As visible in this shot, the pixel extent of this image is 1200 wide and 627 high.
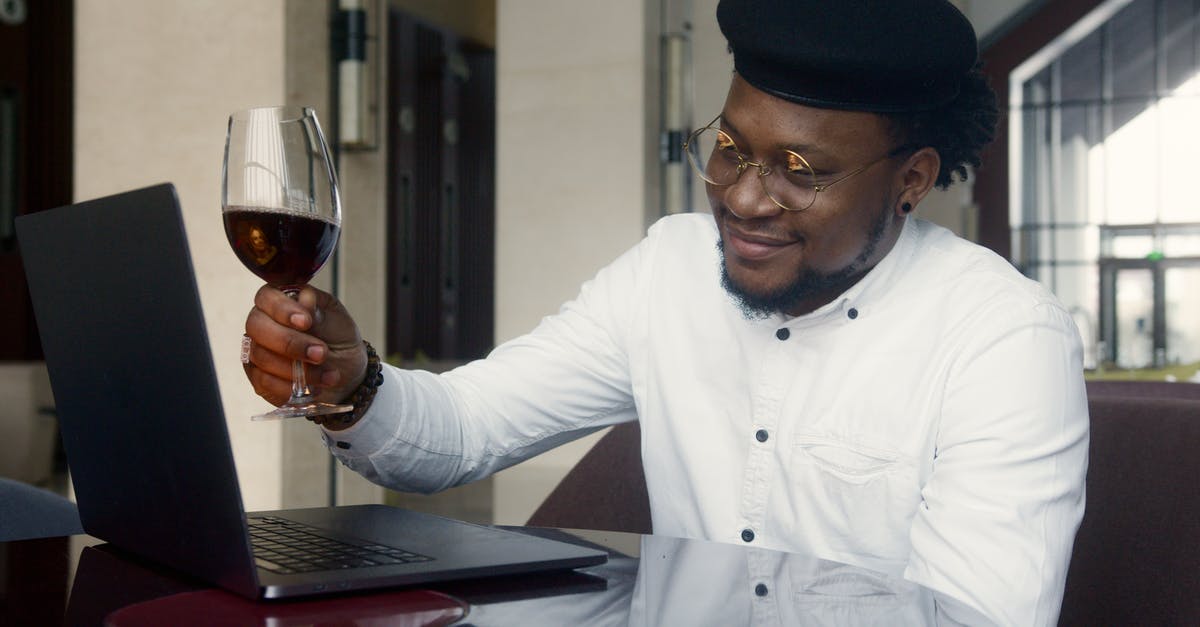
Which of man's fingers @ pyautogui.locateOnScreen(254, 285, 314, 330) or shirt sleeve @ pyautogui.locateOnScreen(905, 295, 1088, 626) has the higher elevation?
man's fingers @ pyautogui.locateOnScreen(254, 285, 314, 330)

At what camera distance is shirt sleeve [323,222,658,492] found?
4.39ft

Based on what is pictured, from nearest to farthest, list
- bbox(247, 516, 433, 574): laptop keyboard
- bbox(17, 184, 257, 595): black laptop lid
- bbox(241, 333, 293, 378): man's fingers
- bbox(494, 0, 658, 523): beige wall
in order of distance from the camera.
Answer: bbox(17, 184, 257, 595): black laptop lid → bbox(247, 516, 433, 574): laptop keyboard → bbox(241, 333, 293, 378): man's fingers → bbox(494, 0, 658, 523): beige wall

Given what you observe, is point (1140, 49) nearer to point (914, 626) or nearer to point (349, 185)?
point (349, 185)

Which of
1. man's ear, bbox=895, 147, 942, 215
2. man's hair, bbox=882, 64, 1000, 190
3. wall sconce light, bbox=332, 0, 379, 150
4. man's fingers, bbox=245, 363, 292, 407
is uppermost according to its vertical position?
wall sconce light, bbox=332, 0, 379, 150

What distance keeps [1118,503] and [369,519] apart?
81 centimetres

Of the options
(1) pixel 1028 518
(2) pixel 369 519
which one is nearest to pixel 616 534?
(2) pixel 369 519

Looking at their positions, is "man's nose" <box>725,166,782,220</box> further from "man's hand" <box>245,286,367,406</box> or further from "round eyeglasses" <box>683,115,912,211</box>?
"man's hand" <box>245,286,367,406</box>

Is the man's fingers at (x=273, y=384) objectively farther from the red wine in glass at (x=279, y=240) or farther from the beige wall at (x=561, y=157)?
the beige wall at (x=561, y=157)

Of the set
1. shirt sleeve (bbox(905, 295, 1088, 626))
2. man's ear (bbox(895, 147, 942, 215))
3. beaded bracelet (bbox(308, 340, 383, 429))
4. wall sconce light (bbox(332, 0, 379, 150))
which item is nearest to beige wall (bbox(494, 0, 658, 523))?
wall sconce light (bbox(332, 0, 379, 150))

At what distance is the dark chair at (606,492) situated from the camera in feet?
4.94

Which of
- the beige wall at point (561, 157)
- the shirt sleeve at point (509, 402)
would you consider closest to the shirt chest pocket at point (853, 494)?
the shirt sleeve at point (509, 402)

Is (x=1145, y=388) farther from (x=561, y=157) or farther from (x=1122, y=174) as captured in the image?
(x=1122, y=174)

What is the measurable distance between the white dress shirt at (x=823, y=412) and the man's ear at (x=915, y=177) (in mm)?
41

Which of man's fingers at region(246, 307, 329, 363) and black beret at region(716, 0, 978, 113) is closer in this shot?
man's fingers at region(246, 307, 329, 363)
